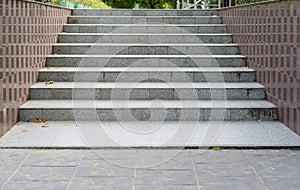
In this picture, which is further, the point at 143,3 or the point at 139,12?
the point at 143,3

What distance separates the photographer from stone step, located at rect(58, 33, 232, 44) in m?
9.18

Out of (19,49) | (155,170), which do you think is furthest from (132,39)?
(155,170)

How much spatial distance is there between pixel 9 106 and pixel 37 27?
182 cm

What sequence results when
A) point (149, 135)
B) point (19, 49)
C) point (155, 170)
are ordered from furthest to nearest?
point (19, 49) < point (149, 135) < point (155, 170)

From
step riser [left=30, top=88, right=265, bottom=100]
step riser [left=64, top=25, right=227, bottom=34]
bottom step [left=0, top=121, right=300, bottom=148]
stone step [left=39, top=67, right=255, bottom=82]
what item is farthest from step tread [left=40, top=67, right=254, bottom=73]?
step riser [left=64, top=25, right=227, bottom=34]

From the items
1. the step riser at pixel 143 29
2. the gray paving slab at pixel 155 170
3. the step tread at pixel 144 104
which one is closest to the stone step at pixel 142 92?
the step tread at pixel 144 104

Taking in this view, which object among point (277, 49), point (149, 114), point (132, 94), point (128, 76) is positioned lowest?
point (149, 114)

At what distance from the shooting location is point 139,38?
9.20 m

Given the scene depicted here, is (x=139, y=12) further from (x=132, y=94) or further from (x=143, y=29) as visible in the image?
(x=132, y=94)

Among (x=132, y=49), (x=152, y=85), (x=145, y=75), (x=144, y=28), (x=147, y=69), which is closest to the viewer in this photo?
(x=152, y=85)

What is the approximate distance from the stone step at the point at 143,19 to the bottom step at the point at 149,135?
383 centimetres

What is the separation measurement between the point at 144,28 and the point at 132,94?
2729 millimetres

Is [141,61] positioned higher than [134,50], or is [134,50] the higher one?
[134,50]

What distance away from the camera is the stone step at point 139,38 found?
918 centimetres
